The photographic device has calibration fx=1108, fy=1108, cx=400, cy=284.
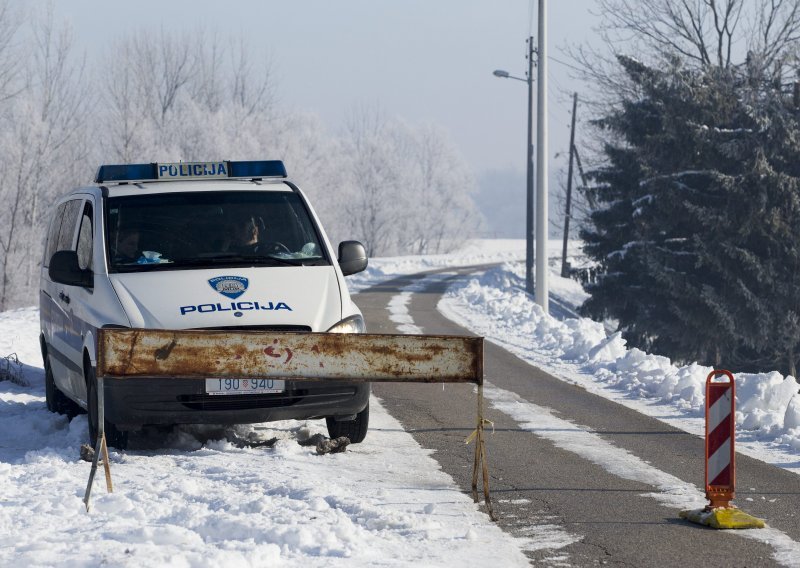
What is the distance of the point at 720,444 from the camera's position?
6.13 meters

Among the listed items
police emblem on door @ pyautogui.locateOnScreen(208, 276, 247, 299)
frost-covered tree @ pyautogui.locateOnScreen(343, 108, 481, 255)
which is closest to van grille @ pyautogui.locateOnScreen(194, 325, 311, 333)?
police emblem on door @ pyautogui.locateOnScreen(208, 276, 247, 299)

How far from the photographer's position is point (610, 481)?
730 centimetres

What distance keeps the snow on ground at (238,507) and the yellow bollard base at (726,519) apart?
1.04 m

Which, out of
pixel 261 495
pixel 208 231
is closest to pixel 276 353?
pixel 261 495

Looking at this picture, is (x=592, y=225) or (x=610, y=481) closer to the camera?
(x=610, y=481)

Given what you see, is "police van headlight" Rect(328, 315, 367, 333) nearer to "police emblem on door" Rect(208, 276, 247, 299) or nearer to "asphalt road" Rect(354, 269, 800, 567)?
"police emblem on door" Rect(208, 276, 247, 299)

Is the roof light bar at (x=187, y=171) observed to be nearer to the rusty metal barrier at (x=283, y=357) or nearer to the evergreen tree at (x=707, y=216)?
the rusty metal barrier at (x=283, y=357)

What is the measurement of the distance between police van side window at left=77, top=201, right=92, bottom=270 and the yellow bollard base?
190 inches

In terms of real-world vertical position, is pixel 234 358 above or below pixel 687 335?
above

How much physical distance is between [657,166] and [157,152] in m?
35.5

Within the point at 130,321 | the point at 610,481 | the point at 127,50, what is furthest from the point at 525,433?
the point at 127,50

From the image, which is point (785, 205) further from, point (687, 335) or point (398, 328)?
point (398, 328)

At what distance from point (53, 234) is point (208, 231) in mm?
2608

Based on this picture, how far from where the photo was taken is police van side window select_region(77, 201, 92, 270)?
8562 mm
